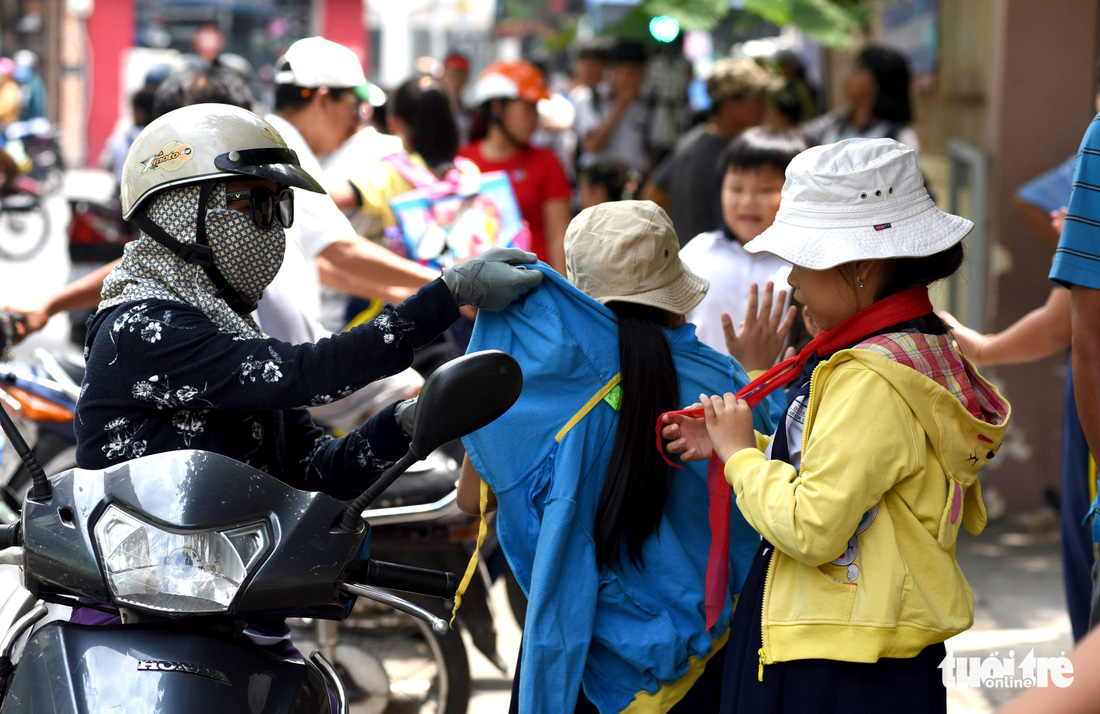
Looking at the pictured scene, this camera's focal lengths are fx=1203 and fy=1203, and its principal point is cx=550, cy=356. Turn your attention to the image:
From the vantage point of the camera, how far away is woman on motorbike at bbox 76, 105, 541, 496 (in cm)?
219

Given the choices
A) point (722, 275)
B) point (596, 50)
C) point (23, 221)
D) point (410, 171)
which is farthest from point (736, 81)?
point (23, 221)

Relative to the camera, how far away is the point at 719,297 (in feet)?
12.0

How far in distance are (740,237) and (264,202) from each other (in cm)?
192

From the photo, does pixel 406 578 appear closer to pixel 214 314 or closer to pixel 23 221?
pixel 214 314

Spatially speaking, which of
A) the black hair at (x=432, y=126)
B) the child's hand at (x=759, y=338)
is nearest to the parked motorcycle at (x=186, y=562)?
the child's hand at (x=759, y=338)

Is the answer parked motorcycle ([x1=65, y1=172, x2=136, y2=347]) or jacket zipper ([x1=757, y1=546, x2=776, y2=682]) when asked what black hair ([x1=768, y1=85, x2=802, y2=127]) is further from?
jacket zipper ([x1=757, y1=546, x2=776, y2=682])

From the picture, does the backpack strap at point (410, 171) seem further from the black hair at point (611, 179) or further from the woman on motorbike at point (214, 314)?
the woman on motorbike at point (214, 314)

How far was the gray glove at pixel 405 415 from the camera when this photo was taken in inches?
84.7

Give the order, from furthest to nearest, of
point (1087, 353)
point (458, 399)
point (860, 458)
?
point (1087, 353), point (860, 458), point (458, 399)

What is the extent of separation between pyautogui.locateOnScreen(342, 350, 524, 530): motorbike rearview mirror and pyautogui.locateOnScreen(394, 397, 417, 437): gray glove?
16cm

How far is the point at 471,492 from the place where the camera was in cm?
266

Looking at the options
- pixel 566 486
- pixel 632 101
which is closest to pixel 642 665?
pixel 566 486

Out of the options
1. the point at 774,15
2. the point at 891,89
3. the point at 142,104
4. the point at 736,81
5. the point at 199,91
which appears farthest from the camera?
the point at 142,104

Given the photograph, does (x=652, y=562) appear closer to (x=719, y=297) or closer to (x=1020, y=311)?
(x=719, y=297)
